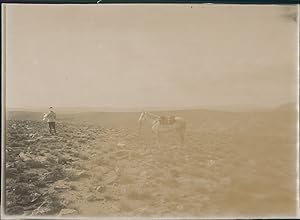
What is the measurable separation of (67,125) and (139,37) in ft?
2.33

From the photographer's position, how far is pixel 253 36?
2.53 meters

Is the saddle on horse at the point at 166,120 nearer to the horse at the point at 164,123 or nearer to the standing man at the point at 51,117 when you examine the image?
the horse at the point at 164,123

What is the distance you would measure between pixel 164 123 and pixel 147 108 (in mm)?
142

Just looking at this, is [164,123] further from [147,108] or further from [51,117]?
[51,117]

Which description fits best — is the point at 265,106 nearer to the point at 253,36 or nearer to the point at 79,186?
the point at 253,36

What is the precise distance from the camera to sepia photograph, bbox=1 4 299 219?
2.51 m

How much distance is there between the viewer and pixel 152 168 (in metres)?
2.52

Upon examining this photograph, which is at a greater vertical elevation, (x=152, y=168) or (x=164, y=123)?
(x=164, y=123)

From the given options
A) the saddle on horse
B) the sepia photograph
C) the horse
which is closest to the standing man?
the sepia photograph

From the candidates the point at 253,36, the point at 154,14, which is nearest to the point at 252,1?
the point at 253,36

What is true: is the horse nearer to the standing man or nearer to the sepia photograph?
the sepia photograph

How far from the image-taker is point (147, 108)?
8.30 feet

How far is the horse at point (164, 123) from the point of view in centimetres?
252

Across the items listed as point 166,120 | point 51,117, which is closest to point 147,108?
point 166,120
